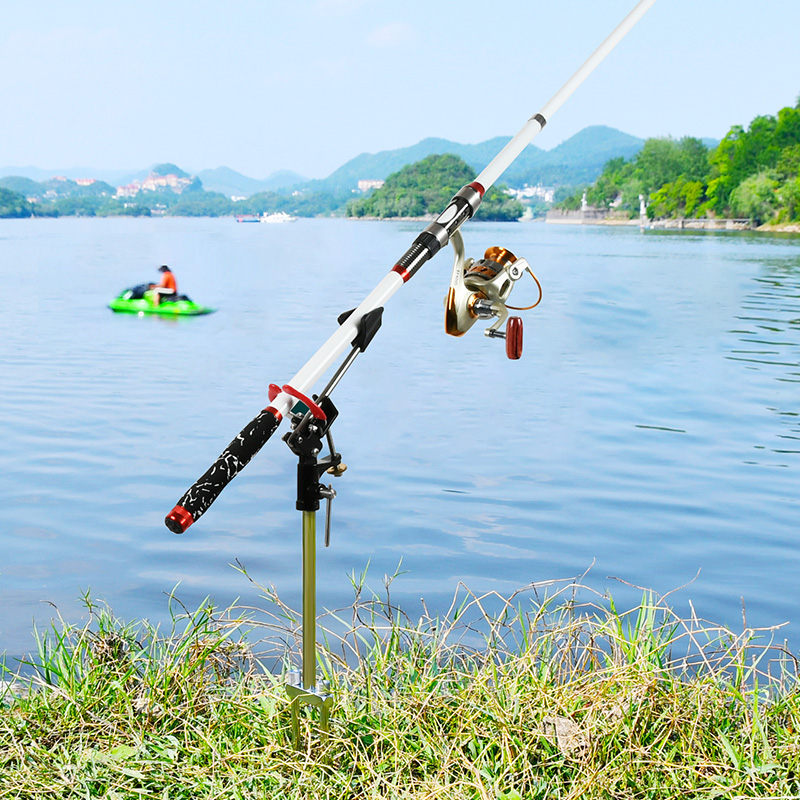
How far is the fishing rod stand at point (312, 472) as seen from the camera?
2.00 metres

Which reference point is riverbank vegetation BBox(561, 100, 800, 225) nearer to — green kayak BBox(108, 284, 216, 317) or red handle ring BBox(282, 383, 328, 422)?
green kayak BBox(108, 284, 216, 317)

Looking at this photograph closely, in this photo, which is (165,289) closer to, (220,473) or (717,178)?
(220,473)

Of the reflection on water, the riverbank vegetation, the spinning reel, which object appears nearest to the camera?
the spinning reel

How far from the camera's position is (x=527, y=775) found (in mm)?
2330

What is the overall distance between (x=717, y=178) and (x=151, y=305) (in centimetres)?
8799

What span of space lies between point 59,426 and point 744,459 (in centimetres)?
558

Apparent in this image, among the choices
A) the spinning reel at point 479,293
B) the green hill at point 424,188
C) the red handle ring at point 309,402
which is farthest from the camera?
the green hill at point 424,188

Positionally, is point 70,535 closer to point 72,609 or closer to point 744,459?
point 72,609

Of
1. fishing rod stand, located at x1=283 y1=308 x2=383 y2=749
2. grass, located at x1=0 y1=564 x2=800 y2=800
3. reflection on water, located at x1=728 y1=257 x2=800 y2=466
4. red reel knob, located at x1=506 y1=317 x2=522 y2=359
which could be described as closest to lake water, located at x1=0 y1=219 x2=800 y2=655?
reflection on water, located at x1=728 y1=257 x2=800 y2=466

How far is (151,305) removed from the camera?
57.4 feet

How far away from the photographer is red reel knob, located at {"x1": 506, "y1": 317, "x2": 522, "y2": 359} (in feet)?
7.50

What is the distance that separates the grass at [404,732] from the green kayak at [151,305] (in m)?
14.9

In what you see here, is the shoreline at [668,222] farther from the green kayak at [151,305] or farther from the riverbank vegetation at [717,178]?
the green kayak at [151,305]

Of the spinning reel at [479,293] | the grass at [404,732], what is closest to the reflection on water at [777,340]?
the grass at [404,732]
